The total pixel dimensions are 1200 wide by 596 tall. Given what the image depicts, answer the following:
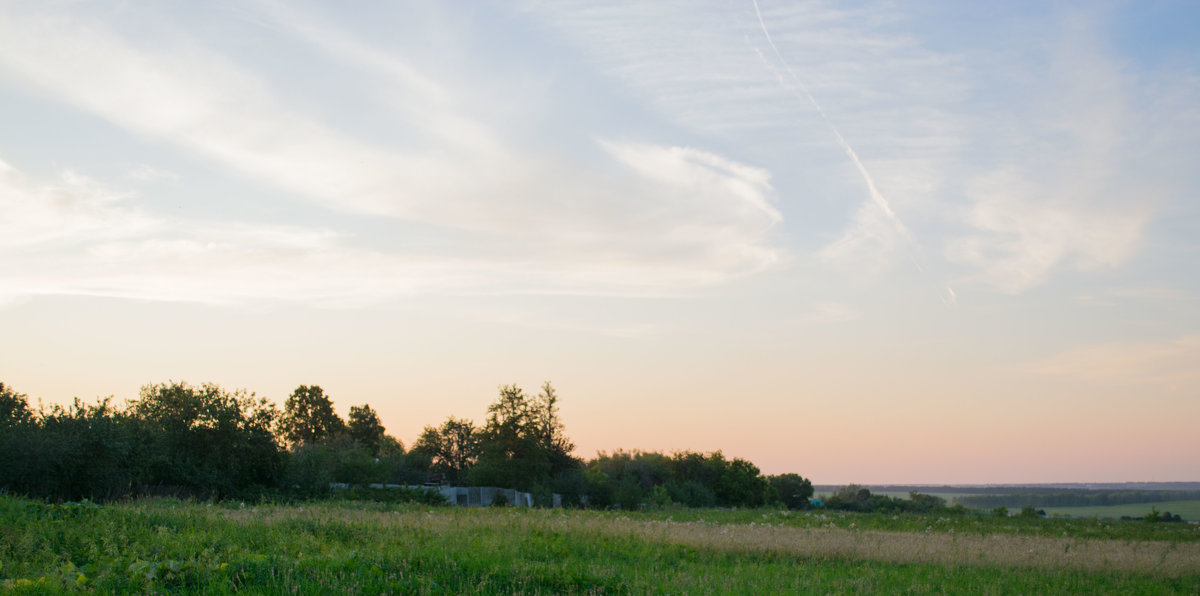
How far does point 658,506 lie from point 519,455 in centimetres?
974

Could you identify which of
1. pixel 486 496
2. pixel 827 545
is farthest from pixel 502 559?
pixel 486 496

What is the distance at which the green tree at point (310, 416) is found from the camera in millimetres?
86000

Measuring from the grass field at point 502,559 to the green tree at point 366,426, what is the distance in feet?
257

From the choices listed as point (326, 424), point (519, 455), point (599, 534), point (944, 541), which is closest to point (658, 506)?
point (519, 455)

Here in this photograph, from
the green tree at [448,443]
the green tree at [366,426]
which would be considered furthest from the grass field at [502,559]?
the green tree at [366,426]

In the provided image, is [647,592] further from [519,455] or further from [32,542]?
[519,455]

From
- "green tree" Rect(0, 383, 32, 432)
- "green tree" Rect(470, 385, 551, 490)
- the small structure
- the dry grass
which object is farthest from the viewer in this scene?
"green tree" Rect(470, 385, 551, 490)

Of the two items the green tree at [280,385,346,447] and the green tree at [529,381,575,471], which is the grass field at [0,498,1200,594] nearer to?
the green tree at [529,381,575,471]

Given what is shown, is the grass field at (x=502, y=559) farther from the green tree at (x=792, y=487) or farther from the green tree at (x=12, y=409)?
the green tree at (x=792, y=487)

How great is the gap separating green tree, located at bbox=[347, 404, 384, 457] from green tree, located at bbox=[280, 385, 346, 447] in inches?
173

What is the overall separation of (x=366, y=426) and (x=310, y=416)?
9.24 meters

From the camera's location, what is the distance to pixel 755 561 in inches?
632

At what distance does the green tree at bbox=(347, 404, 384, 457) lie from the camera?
307ft

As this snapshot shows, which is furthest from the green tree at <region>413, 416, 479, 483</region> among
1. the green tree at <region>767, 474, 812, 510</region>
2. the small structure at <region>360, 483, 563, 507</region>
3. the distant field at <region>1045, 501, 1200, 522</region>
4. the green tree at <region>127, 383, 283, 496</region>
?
the distant field at <region>1045, 501, 1200, 522</region>
